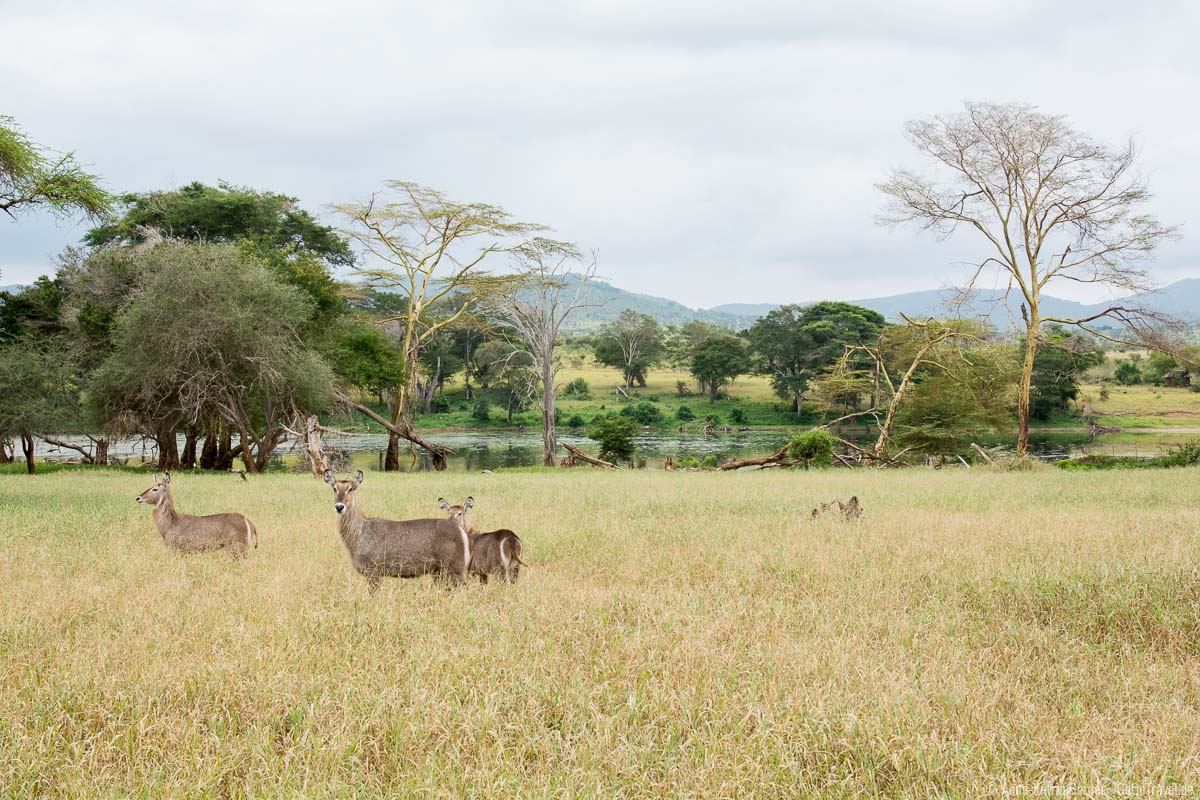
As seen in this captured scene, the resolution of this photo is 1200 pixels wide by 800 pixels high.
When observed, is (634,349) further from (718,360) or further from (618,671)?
(618,671)

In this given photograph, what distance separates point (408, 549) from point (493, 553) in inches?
30.2

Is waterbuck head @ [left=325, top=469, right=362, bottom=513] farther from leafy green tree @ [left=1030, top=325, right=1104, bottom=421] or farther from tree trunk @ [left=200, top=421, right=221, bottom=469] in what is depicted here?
leafy green tree @ [left=1030, top=325, right=1104, bottom=421]

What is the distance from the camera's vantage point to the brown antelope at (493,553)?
7.08m

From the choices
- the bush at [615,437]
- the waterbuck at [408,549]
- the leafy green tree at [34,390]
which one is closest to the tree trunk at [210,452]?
the leafy green tree at [34,390]

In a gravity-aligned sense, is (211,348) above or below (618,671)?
above

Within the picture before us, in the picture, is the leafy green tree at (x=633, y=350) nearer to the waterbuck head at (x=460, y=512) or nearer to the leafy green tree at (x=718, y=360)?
the leafy green tree at (x=718, y=360)

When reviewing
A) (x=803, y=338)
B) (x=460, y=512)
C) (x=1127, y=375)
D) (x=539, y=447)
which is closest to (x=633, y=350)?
(x=803, y=338)

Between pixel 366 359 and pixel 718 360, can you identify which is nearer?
pixel 366 359

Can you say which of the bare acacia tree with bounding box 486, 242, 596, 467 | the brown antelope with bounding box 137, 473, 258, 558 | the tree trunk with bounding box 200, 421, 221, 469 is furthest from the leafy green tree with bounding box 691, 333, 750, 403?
the brown antelope with bounding box 137, 473, 258, 558

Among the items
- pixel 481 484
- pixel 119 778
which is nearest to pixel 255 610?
pixel 119 778

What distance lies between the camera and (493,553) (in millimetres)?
7074

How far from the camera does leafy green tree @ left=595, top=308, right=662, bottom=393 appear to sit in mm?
86000

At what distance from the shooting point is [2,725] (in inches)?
157

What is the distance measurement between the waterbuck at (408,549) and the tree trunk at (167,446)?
86.8ft
